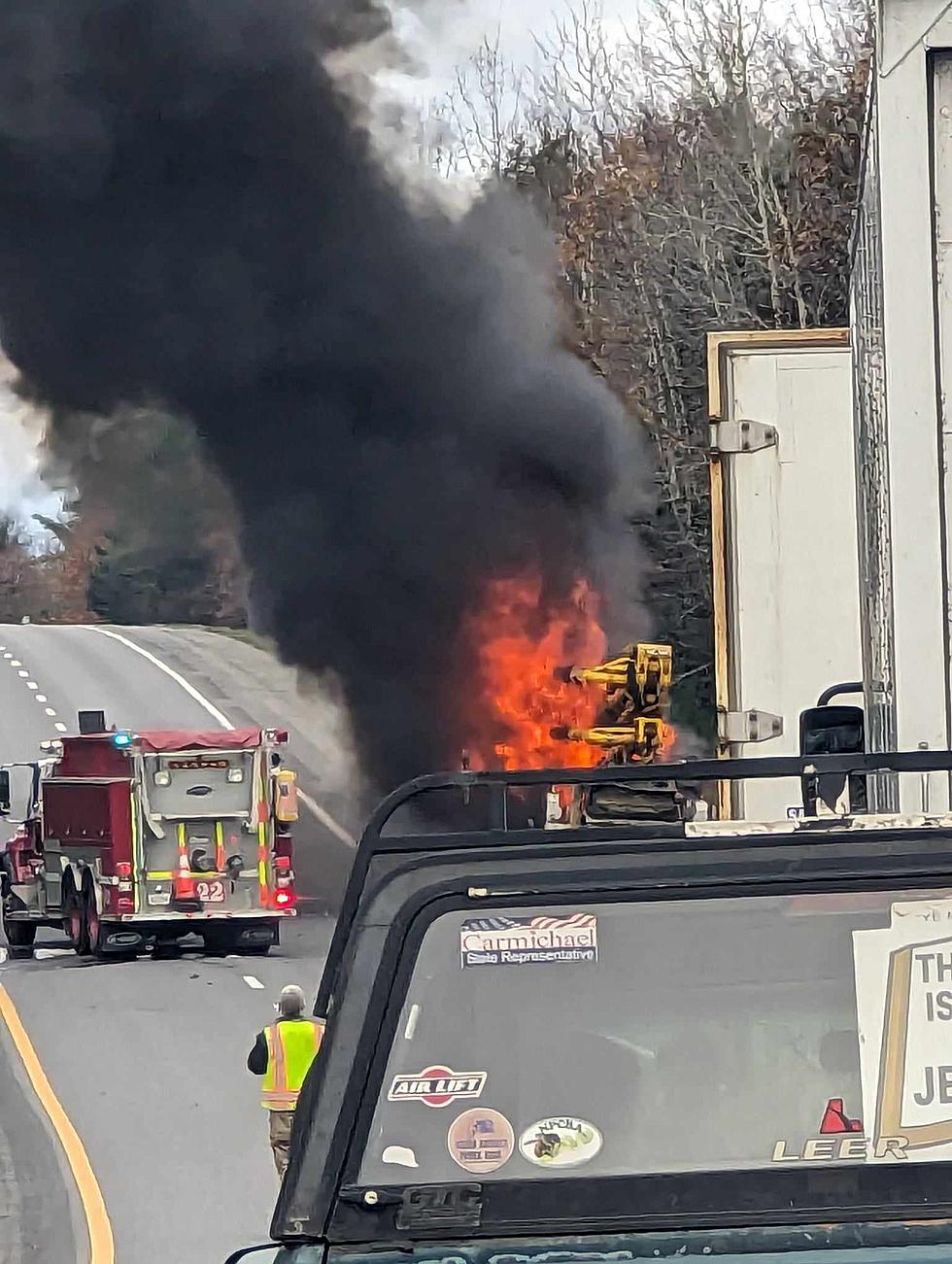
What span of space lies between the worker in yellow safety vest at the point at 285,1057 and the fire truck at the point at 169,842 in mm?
11331

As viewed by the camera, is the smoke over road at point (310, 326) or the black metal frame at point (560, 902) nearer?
the black metal frame at point (560, 902)

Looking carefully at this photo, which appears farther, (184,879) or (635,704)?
(184,879)

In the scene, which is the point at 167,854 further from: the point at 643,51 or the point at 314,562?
the point at 643,51

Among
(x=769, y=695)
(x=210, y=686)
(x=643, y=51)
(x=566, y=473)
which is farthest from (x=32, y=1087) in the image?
(x=210, y=686)

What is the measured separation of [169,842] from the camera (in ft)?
67.4

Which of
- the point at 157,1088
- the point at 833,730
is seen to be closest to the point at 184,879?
the point at 157,1088

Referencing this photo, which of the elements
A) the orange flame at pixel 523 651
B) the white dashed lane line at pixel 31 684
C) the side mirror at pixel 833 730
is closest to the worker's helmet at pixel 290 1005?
the side mirror at pixel 833 730

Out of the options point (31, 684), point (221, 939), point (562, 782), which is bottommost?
point (221, 939)

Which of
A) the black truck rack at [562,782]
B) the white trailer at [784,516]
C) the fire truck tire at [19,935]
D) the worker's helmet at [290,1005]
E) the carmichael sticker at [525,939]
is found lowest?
the fire truck tire at [19,935]

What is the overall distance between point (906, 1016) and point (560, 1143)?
1.60ft

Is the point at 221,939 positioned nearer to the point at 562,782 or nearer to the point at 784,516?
the point at 784,516

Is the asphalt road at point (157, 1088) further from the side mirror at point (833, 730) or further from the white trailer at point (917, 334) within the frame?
the white trailer at point (917, 334)

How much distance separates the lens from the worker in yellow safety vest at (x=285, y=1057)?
341 inches

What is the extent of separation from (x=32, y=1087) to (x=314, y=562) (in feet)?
42.6
